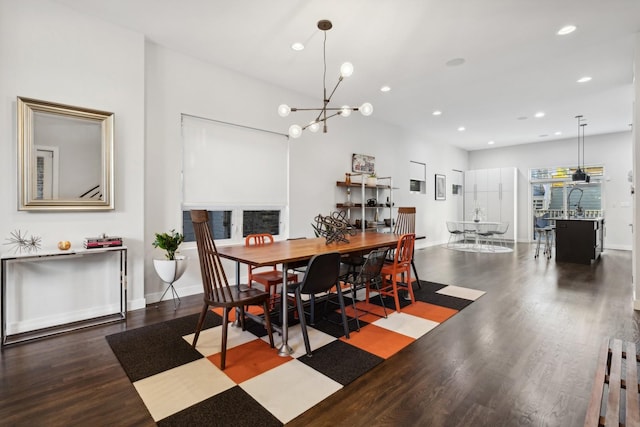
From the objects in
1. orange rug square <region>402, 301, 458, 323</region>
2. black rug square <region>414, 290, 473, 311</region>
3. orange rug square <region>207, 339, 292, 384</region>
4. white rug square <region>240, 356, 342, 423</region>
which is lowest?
white rug square <region>240, 356, 342, 423</region>

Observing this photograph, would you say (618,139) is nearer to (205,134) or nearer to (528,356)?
(528,356)

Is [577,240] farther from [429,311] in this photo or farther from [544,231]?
[429,311]

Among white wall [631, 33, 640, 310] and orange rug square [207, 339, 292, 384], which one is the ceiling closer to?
white wall [631, 33, 640, 310]

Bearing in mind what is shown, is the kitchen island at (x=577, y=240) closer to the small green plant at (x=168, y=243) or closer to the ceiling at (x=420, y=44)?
the ceiling at (x=420, y=44)

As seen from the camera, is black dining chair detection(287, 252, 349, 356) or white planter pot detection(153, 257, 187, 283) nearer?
black dining chair detection(287, 252, 349, 356)

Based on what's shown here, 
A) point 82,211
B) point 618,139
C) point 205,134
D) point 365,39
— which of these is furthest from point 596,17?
point 618,139

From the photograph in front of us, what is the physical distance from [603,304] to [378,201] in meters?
4.11

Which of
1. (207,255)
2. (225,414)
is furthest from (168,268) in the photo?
→ (225,414)

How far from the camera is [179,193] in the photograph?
3941 mm

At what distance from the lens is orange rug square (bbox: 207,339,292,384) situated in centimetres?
218

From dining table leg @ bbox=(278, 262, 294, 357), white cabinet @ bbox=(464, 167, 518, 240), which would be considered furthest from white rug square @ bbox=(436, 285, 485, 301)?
white cabinet @ bbox=(464, 167, 518, 240)

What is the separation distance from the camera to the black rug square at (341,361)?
2.15 meters

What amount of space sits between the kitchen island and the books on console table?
7.78m

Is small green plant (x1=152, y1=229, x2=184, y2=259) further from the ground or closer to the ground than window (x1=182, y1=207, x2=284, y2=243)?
closer to the ground
